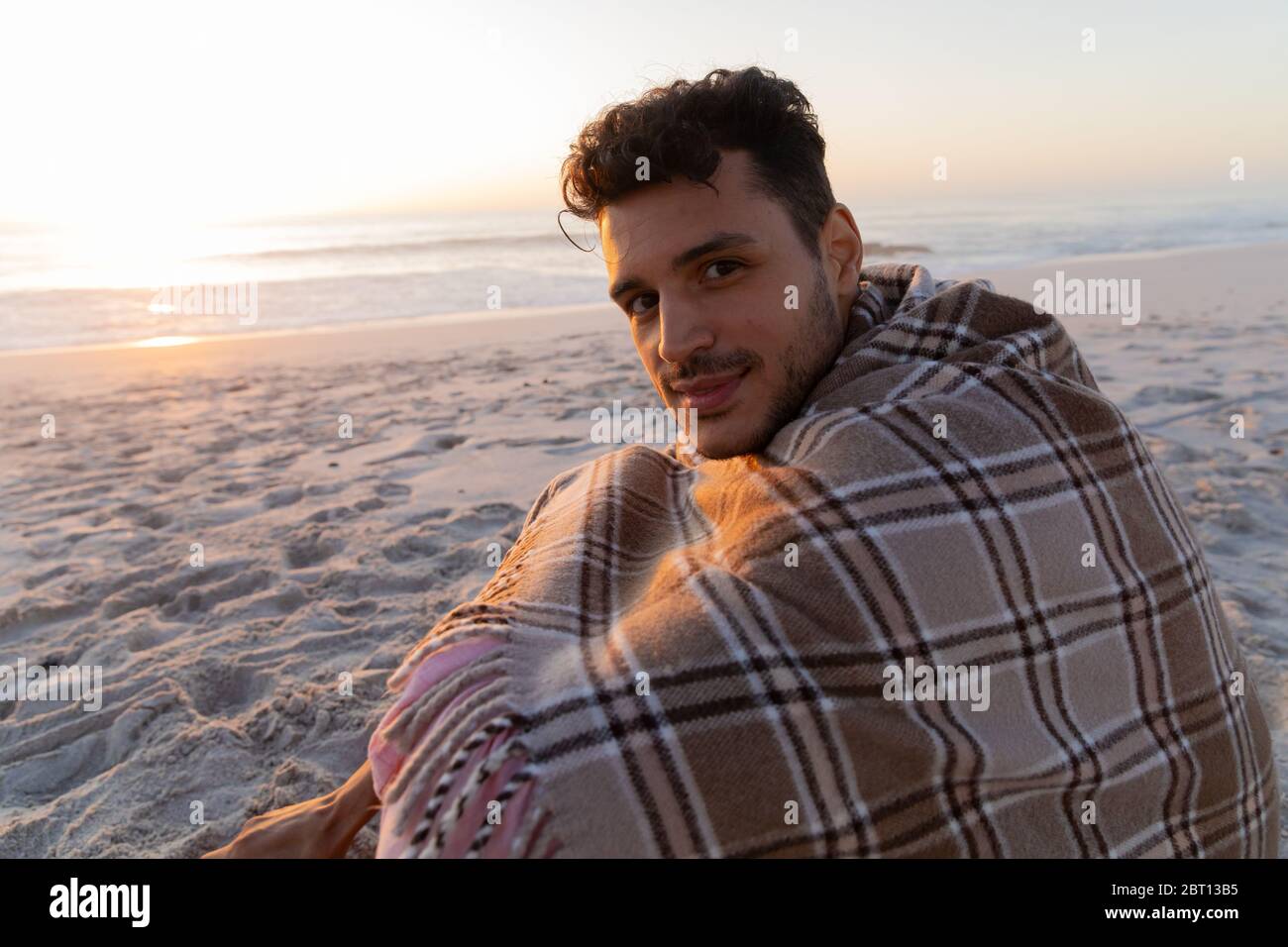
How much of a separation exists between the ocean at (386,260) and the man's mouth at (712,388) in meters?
0.77

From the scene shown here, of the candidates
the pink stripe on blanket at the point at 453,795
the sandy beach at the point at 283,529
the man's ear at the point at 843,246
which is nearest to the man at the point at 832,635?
the pink stripe on blanket at the point at 453,795

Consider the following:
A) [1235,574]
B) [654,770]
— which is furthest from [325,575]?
[1235,574]

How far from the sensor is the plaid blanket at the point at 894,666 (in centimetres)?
139

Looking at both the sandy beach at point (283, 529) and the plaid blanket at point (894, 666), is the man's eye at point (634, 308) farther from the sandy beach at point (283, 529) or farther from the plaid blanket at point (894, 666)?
the sandy beach at point (283, 529)

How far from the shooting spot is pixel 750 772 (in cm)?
139

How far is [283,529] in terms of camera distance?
433 centimetres

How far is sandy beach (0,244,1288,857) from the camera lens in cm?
262

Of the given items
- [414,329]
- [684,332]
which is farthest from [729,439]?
[414,329]

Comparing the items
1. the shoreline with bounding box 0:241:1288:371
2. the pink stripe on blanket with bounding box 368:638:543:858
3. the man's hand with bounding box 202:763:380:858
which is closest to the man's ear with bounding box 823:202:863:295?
the pink stripe on blanket with bounding box 368:638:543:858

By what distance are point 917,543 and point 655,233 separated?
95 centimetres

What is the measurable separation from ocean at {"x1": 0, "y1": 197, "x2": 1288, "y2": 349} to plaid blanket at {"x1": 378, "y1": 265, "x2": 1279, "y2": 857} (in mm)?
1268

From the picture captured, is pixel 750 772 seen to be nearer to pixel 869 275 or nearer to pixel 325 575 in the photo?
pixel 869 275

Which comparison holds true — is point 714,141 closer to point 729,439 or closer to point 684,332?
point 684,332

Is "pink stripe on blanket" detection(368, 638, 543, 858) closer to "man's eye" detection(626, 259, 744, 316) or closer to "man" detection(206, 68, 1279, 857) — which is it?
"man" detection(206, 68, 1279, 857)
